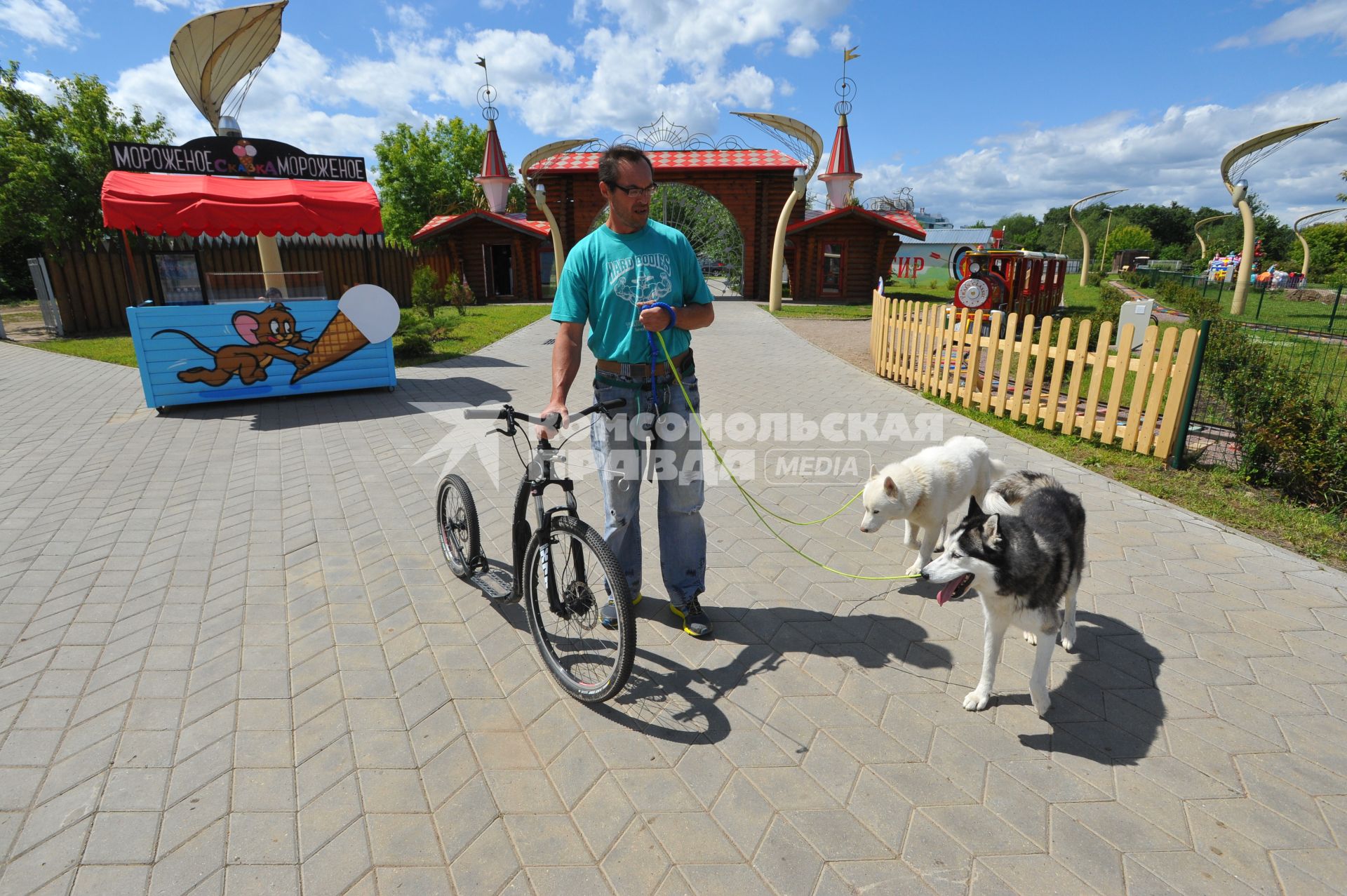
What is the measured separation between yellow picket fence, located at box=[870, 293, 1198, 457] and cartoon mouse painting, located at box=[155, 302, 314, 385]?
933 cm

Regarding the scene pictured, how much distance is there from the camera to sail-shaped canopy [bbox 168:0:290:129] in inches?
429

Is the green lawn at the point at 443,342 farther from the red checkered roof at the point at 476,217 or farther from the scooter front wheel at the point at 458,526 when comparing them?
the scooter front wheel at the point at 458,526

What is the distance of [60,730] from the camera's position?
2729mm

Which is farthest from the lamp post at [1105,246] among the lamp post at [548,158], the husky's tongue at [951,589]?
the husky's tongue at [951,589]

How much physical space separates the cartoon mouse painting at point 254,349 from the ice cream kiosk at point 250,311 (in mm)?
13

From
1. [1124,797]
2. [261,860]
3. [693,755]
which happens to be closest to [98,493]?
[261,860]

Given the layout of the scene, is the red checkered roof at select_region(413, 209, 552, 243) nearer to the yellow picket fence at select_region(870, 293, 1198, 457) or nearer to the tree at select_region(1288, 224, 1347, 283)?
the yellow picket fence at select_region(870, 293, 1198, 457)

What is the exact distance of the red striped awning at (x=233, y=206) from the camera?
826 cm

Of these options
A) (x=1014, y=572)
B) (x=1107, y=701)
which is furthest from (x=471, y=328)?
(x=1107, y=701)

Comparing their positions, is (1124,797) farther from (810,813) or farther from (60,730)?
(60,730)

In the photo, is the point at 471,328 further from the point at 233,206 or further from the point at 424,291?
the point at 233,206

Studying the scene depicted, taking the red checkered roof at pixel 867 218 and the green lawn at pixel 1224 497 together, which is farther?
the red checkered roof at pixel 867 218

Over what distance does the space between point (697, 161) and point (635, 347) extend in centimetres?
2560

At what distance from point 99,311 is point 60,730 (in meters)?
19.5
